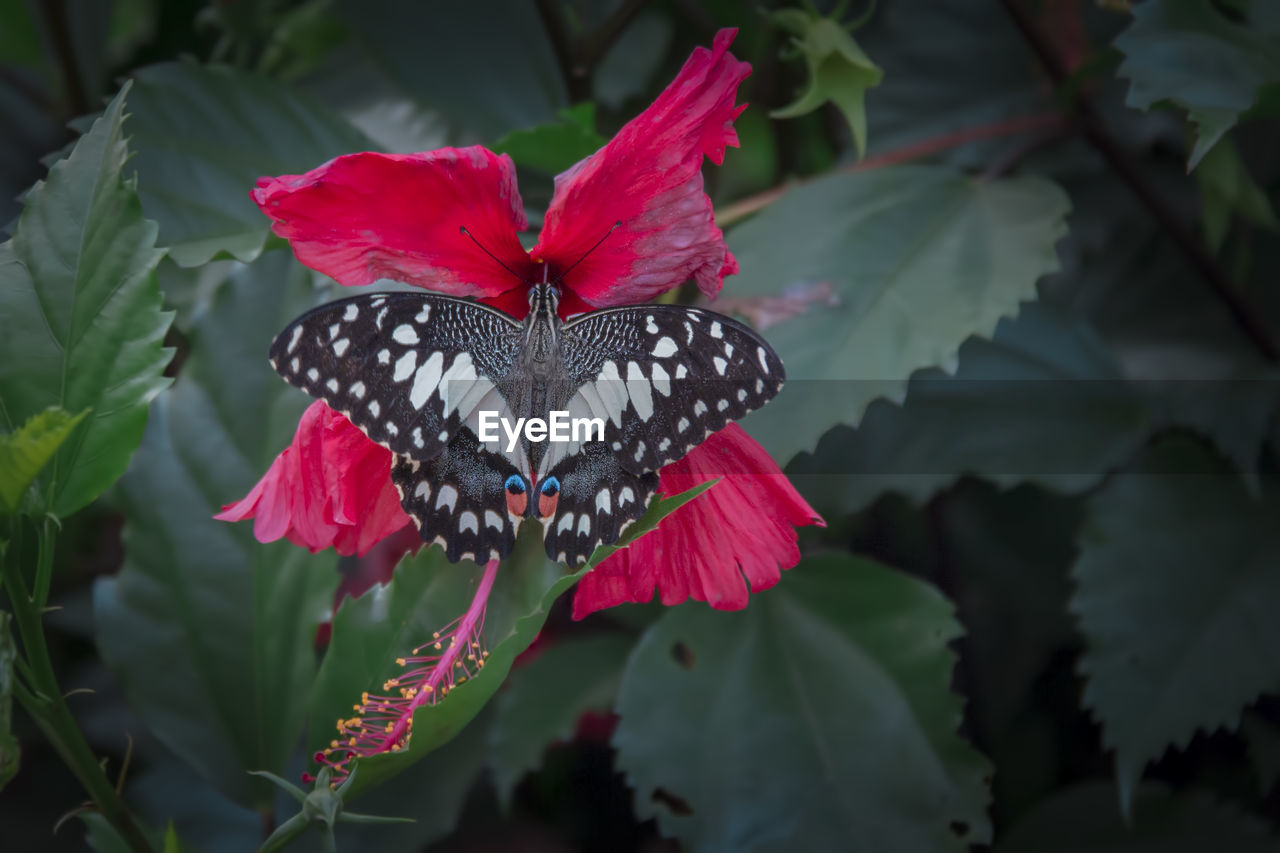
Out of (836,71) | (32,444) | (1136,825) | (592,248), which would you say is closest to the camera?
(32,444)

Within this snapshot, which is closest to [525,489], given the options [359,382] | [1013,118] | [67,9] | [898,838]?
[359,382]

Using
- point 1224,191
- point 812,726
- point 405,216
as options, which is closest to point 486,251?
point 405,216

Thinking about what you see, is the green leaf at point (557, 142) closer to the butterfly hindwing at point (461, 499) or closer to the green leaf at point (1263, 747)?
the butterfly hindwing at point (461, 499)

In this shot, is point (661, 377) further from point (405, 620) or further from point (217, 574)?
point (217, 574)

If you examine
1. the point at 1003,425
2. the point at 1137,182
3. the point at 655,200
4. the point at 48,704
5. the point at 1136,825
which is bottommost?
the point at 1136,825

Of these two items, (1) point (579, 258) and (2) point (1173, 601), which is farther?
(2) point (1173, 601)

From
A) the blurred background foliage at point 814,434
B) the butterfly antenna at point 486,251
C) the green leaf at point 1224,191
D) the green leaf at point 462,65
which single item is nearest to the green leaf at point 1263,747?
the blurred background foliage at point 814,434

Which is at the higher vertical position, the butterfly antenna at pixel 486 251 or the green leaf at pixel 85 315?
the green leaf at pixel 85 315
